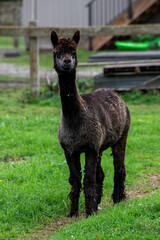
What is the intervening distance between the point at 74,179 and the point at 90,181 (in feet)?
0.69

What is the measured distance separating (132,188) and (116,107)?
1.38 metres

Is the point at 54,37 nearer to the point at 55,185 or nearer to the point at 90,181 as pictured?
the point at 90,181

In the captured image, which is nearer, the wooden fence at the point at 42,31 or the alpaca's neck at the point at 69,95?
the alpaca's neck at the point at 69,95

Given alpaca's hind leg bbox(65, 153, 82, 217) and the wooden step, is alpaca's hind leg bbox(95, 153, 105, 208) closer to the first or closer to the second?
alpaca's hind leg bbox(65, 153, 82, 217)

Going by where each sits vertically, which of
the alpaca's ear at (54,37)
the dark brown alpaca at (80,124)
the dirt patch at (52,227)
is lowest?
the dirt patch at (52,227)

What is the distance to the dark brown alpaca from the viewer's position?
15.8 ft

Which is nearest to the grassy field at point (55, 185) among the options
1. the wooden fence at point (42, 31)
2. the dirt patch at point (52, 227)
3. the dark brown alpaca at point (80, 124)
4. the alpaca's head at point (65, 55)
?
the dirt patch at point (52, 227)

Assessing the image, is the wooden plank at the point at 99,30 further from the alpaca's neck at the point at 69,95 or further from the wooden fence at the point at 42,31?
the alpaca's neck at the point at 69,95

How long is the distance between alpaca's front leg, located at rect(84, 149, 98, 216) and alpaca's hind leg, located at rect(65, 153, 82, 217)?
13 centimetres

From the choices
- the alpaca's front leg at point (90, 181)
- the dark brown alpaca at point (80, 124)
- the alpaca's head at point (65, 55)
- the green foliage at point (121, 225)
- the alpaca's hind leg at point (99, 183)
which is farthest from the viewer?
the alpaca's hind leg at point (99, 183)

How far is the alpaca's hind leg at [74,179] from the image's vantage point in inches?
205

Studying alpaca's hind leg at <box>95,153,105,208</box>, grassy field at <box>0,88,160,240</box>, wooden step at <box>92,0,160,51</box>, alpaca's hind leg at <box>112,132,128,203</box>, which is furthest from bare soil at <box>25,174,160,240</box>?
wooden step at <box>92,0,160,51</box>

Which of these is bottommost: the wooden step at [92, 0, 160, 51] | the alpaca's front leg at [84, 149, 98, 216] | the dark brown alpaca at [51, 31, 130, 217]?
the alpaca's front leg at [84, 149, 98, 216]

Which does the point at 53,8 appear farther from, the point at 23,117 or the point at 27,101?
the point at 23,117
